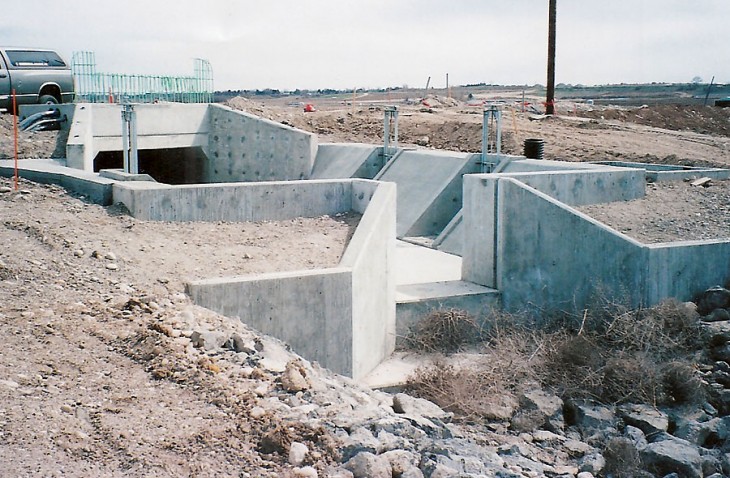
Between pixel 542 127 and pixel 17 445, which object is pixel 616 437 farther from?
pixel 542 127

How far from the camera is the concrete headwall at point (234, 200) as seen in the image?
1244cm

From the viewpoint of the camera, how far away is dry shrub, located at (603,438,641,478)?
9.34 meters

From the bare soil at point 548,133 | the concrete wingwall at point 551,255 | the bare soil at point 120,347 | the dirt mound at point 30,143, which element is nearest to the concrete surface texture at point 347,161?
the bare soil at point 548,133

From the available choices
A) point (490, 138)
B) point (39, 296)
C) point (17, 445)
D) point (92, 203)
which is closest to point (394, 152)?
point (490, 138)

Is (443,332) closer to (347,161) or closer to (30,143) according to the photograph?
(347,161)

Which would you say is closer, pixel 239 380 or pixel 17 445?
pixel 17 445

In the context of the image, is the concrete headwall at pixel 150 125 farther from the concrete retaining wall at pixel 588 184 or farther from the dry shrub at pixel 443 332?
the dry shrub at pixel 443 332

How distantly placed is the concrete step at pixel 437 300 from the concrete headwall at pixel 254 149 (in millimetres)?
10381

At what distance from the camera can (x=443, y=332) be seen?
42.5ft

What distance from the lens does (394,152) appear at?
22750mm

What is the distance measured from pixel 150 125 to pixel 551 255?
13.5 m

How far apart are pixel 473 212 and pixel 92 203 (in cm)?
601

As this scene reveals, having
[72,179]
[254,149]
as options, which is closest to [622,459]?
[72,179]

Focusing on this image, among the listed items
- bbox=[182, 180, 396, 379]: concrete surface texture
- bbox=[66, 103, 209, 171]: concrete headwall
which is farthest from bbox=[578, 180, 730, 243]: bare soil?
bbox=[66, 103, 209, 171]: concrete headwall
